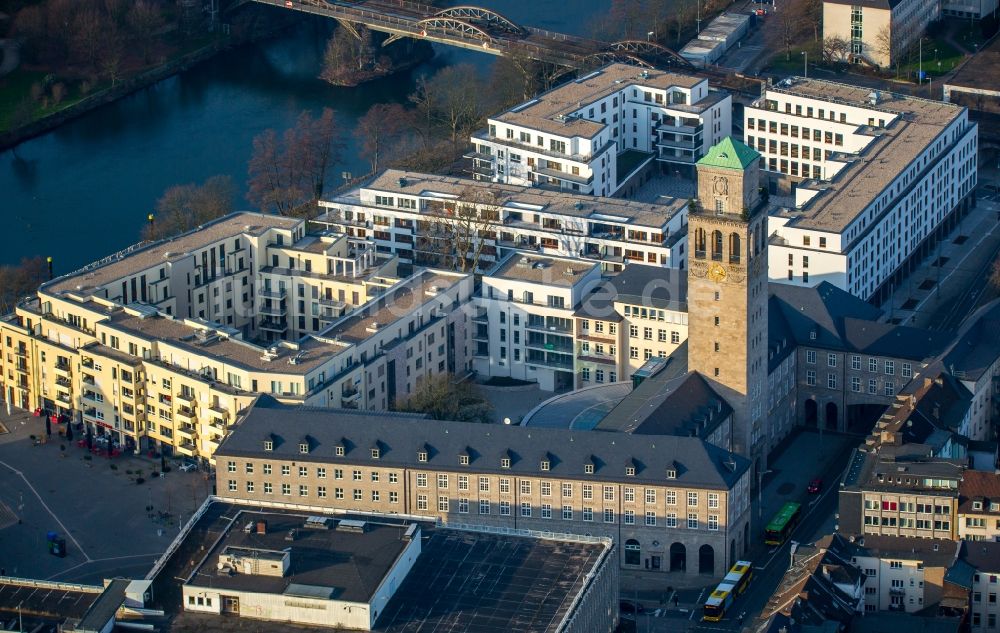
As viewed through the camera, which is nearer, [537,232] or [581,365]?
[581,365]

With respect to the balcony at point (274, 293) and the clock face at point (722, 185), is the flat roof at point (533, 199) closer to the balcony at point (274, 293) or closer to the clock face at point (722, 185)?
the balcony at point (274, 293)

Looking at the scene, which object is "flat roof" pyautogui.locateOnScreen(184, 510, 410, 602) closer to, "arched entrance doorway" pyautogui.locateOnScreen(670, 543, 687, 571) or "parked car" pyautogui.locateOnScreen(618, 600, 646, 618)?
"parked car" pyautogui.locateOnScreen(618, 600, 646, 618)

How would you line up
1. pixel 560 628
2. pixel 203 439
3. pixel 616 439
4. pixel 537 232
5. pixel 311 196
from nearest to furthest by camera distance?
pixel 560 628, pixel 616 439, pixel 203 439, pixel 537 232, pixel 311 196

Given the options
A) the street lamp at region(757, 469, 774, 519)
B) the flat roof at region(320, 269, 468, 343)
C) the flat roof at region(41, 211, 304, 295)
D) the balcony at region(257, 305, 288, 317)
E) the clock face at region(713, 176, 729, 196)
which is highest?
the clock face at region(713, 176, 729, 196)

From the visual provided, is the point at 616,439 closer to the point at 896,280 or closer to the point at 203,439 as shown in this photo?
the point at 203,439

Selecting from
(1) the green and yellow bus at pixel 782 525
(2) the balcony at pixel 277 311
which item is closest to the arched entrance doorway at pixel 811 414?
(1) the green and yellow bus at pixel 782 525

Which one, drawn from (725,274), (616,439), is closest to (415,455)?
(616,439)

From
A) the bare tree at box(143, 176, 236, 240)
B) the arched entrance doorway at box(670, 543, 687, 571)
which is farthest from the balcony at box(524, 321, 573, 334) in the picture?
the bare tree at box(143, 176, 236, 240)
